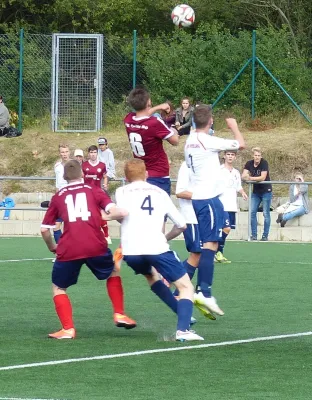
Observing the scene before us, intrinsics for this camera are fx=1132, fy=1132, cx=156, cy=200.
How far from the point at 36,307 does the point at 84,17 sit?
3171 centimetres

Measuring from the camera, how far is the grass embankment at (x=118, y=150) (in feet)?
101

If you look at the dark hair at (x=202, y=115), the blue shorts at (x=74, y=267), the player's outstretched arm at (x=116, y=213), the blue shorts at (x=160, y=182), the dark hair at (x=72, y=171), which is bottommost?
the blue shorts at (x=74, y=267)

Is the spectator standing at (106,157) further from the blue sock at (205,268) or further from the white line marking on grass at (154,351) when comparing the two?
the white line marking on grass at (154,351)

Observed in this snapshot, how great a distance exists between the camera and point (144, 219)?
9320mm

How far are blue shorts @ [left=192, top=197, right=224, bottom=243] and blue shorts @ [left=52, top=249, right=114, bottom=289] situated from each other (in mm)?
1258

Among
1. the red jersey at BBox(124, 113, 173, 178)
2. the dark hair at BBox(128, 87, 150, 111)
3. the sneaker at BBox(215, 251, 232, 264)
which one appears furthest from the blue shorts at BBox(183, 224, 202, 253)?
the sneaker at BBox(215, 251, 232, 264)

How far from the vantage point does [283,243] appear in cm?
2325

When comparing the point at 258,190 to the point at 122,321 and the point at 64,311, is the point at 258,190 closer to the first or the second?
the point at 122,321

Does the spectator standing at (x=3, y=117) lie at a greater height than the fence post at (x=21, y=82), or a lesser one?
lesser

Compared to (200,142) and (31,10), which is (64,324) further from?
(31,10)

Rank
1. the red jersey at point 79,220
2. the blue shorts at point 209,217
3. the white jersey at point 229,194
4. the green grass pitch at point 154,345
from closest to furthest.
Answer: the green grass pitch at point 154,345 < the red jersey at point 79,220 < the blue shorts at point 209,217 < the white jersey at point 229,194

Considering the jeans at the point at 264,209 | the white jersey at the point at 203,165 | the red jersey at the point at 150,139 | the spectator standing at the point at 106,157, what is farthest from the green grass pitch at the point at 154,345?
the spectator standing at the point at 106,157

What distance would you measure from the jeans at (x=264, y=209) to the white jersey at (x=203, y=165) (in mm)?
12907

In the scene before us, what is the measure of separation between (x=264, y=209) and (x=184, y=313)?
1448 centimetres
